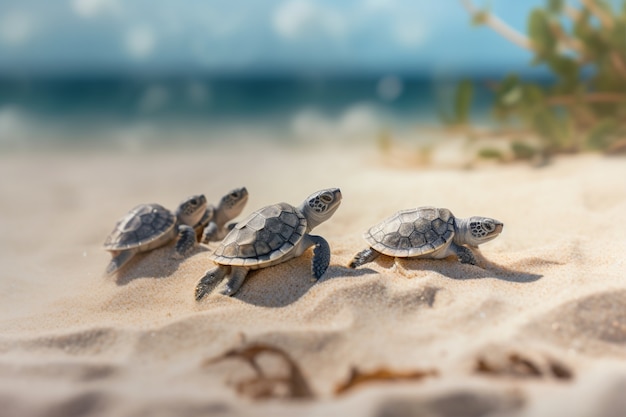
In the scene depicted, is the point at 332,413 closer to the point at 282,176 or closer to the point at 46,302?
the point at 46,302

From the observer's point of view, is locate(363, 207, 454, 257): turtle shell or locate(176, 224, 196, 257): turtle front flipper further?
locate(176, 224, 196, 257): turtle front flipper

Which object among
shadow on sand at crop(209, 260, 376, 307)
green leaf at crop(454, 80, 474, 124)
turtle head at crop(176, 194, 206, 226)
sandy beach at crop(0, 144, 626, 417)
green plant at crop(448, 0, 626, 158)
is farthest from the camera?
green leaf at crop(454, 80, 474, 124)

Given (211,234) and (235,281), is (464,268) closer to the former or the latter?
(235,281)

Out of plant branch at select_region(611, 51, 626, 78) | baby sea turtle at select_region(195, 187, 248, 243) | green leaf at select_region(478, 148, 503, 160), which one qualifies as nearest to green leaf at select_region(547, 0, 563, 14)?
plant branch at select_region(611, 51, 626, 78)

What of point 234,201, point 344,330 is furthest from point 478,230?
point 234,201

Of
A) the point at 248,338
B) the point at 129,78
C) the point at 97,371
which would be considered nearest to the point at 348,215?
the point at 248,338

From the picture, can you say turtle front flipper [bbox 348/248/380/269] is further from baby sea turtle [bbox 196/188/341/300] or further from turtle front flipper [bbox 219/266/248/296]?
turtle front flipper [bbox 219/266/248/296]

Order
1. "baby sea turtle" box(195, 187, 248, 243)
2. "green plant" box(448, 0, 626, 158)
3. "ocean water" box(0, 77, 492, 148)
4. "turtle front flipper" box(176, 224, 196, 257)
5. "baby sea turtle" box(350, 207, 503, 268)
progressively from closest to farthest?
"baby sea turtle" box(350, 207, 503, 268)
"turtle front flipper" box(176, 224, 196, 257)
"baby sea turtle" box(195, 187, 248, 243)
"green plant" box(448, 0, 626, 158)
"ocean water" box(0, 77, 492, 148)
